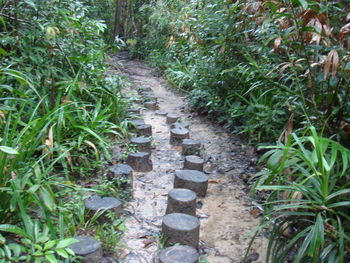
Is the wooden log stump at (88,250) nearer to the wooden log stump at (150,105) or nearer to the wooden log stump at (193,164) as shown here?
the wooden log stump at (193,164)

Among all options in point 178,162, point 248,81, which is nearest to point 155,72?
point 248,81

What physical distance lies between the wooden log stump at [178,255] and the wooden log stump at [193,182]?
920 millimetres

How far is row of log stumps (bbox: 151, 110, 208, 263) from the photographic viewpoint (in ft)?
7.25

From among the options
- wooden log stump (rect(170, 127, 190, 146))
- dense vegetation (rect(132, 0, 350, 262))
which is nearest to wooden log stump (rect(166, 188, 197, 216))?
dense vegetation (rect(132, 0, 350, 262))

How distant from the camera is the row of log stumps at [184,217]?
2.21 metres

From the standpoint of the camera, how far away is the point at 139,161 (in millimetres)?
3607

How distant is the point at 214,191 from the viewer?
3.38 meters

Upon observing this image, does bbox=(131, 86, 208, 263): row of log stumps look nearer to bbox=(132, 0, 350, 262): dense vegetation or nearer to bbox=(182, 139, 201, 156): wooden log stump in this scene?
bbox=(182, 139, 201, 156): wooden log stump

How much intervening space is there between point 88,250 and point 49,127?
4.30 ft

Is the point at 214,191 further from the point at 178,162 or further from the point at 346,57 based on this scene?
the point at 346,57

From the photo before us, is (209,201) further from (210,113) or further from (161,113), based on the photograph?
(161,113)

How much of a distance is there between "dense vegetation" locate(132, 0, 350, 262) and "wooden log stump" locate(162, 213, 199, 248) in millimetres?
470

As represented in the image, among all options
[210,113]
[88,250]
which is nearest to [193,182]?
[88,250]

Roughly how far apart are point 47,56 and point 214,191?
85.6 inches
